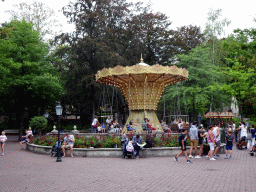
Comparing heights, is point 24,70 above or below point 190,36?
below

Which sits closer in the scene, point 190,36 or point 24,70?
point 24,70

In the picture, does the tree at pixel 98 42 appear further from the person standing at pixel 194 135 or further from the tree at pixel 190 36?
the person standing at pixel 194 135

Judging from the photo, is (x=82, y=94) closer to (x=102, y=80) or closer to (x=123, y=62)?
(x=123, y=62)

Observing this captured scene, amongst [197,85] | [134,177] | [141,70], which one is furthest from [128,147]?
[197,85]

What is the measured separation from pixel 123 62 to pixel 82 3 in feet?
32.9

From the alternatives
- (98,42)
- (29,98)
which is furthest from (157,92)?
(29,98)

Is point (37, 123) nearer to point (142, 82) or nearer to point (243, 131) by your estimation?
point (142, 82)

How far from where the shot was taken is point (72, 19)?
3728cm

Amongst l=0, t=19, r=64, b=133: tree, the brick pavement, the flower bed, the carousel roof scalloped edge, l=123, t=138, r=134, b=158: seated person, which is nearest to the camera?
the brick pavement

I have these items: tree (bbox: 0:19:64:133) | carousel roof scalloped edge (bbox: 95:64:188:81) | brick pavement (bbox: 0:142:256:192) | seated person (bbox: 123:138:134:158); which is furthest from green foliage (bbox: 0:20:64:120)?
brick pavement (bbox: 0:142:256:192)

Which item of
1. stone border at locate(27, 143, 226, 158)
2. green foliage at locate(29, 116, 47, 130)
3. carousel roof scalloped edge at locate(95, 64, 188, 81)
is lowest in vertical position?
stone border at locate(27, 143, 226, 158)

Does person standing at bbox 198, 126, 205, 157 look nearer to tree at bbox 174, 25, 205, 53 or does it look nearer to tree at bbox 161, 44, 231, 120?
tree at bbox 161, 44, 231, 120

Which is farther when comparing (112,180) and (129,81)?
(129,81)

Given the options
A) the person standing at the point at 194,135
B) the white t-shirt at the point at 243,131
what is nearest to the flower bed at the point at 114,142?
the person standing at the point at 194,135
